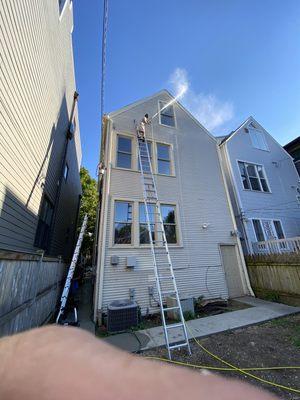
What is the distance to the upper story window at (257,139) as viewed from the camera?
13.8 meters

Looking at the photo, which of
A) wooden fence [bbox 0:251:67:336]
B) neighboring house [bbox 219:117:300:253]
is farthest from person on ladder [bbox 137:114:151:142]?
wooden fence [bbox 0:251:67:336]

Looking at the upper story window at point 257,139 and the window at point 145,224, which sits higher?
the upper story window at point 257,139

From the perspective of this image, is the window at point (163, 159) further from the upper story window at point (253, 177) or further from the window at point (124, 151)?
the upper story window at point (253, 177)

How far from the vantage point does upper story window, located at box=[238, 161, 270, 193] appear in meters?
12.2

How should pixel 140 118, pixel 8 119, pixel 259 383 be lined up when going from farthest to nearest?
pixel 140 118 < pixel 8 119 < pixel 259 383

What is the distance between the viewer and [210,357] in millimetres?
4016

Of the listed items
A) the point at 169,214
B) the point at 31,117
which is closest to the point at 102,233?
the point at 169,214

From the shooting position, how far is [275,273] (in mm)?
8211

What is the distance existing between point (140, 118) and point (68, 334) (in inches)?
406

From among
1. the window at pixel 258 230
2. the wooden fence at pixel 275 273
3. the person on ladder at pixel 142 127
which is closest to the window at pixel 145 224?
the person on ladder at pixel 142 127

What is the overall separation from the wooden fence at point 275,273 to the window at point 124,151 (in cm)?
693

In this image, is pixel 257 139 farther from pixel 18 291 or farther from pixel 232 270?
pixel 18 291

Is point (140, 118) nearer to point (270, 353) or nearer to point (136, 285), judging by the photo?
point (136, 285)

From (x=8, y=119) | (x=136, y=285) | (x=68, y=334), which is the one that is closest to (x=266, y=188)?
(x=136, y=285)
